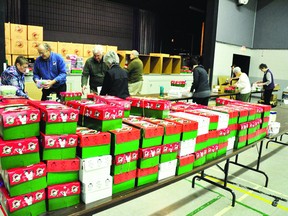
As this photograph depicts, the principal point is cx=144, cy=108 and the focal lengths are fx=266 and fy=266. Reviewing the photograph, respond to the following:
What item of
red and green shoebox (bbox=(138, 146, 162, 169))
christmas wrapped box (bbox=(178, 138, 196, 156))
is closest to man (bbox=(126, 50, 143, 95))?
christmas wrapped box (bbox=(178, 138, 196, 156))

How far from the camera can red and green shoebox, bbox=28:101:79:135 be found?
1381 mm

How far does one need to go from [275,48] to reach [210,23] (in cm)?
377

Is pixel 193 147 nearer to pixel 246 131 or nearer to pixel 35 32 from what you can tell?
pixel 246 131

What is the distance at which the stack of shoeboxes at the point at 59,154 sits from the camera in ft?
4.54

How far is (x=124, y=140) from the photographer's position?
1.60m

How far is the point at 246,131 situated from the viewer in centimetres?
278

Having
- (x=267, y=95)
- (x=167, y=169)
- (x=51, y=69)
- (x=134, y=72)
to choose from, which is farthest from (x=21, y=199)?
(x=267, y=95)

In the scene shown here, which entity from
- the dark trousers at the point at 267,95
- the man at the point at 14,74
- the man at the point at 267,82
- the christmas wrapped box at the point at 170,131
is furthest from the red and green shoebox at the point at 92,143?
the dark trousers at the point at 267,95

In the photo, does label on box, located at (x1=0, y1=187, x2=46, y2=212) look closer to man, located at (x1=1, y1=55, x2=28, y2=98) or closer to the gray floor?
the gray floor

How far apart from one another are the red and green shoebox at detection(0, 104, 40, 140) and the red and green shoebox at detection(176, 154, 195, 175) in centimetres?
106

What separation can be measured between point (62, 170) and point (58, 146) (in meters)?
0.14

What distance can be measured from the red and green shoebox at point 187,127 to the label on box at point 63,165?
2.72ft

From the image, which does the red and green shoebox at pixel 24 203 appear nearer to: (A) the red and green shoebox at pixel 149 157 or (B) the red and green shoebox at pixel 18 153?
(B) the red and green shoebox at pixel 18 153

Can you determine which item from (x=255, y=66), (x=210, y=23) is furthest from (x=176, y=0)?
(x=255, y=66)
